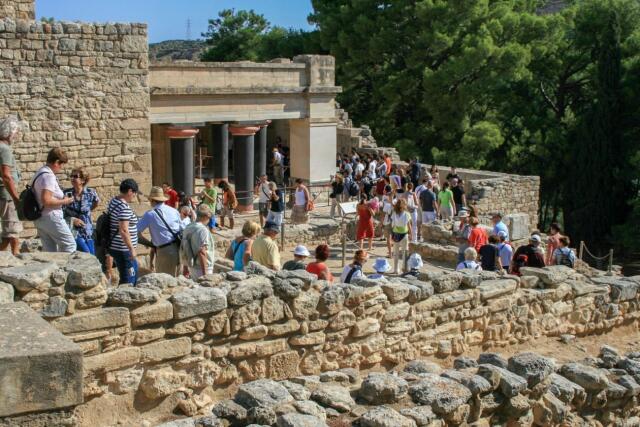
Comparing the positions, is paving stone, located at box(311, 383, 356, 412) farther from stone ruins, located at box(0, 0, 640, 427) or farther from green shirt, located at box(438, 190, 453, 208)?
green shirt, located at box(438, 190, 453, 208)

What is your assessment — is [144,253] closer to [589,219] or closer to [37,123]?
[37,123]

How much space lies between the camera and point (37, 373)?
3842 mm

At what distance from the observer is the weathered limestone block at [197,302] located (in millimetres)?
5934

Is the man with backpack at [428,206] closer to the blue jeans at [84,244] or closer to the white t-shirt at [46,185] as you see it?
the blue jeans at [84,244]

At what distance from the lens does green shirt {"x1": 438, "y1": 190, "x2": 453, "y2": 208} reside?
58.9 feet

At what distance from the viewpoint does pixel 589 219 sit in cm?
3206

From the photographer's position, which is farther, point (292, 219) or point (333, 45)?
point (333, 45)

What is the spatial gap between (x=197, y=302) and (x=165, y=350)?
1.33ft

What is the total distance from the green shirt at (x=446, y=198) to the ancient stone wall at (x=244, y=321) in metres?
8.96

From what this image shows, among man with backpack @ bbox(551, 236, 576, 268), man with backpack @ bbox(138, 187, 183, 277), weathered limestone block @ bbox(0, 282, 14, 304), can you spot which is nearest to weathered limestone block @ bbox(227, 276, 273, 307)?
weathered limestone block @ bbox(0, 282, 14, 304)

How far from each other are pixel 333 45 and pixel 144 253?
2283 centimetres

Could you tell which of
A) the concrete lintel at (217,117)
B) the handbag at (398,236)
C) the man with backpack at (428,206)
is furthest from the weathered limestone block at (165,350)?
the concrete lintel at (217,117)

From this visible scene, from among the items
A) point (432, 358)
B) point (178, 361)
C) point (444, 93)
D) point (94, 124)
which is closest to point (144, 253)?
point (94, 124)

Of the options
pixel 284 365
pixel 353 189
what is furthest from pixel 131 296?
pixel 353 189
